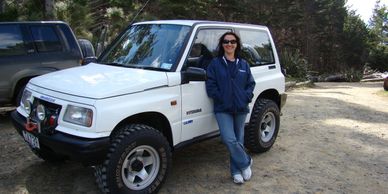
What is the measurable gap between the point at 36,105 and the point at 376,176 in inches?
166

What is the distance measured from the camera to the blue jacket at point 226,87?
4.65 m

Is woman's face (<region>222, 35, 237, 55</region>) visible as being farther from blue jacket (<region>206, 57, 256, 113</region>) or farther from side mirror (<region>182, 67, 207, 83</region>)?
side mirror (<region>182, 67, 207, 83</region>)

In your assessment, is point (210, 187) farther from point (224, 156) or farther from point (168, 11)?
point (168, 11)

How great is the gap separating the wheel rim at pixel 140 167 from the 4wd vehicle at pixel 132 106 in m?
0.01

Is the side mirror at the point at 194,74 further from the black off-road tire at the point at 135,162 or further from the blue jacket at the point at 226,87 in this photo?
the black off-road tire at the point at 135,162

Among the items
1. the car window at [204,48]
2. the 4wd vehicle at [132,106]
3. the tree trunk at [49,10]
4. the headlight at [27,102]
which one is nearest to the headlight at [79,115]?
the 4wd vehicle at [132,106]

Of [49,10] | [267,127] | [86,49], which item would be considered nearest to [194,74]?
[267,127]

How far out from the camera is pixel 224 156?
585cm

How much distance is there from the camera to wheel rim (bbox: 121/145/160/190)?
4.17 meters

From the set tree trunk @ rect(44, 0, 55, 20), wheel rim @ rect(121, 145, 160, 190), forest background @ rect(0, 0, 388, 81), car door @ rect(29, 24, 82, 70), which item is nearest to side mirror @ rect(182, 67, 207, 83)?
wheel rim @ rect(121, 145, 160, 190)

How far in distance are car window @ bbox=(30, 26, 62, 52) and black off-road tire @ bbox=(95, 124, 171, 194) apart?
429 centimetres

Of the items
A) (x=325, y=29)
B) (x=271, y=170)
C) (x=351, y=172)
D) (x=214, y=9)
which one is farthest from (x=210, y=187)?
(x=325, y=29)

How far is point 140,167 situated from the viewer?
4.26 m

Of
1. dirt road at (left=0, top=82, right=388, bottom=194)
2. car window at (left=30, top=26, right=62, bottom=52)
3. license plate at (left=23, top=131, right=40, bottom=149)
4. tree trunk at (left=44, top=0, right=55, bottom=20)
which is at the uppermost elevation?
tree trunk at (left=44, top=0, right=55, bottom=20)
